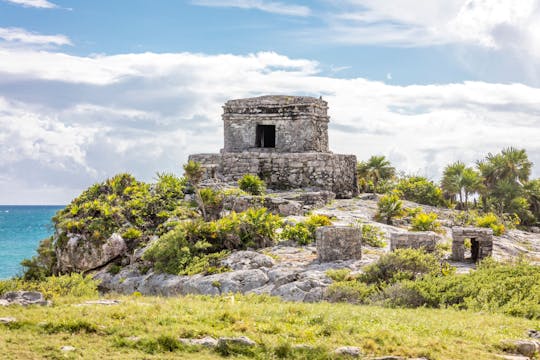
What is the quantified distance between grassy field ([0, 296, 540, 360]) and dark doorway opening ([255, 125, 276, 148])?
20173mm

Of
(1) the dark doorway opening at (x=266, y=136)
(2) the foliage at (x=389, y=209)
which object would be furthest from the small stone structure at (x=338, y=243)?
(1) the dark doorway opening at (x=266, y=136)

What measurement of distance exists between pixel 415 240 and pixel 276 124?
46.7 feet

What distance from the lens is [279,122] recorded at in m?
31.0

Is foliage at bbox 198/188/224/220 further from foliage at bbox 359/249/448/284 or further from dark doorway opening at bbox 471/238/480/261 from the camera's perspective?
dark doorway opening at bbox 471/238/480/261

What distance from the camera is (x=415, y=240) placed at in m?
17.9

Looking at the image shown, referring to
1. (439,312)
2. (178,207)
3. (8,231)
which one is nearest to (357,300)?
(439,312)

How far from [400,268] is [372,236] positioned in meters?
5.21

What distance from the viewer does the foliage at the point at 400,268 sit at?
15.8 metres

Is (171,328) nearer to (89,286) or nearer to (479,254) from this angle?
(89,286)

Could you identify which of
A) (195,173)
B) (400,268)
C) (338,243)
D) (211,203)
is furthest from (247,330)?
(211,203)

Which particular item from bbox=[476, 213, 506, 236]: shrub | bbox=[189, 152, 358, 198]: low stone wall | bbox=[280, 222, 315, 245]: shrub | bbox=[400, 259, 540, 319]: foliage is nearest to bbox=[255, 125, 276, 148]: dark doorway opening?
bbox=[189, 152, 358, 198]: low stone wall

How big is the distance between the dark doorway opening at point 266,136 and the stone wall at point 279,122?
716 millimetres

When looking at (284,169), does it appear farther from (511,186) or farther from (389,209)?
(511,186)

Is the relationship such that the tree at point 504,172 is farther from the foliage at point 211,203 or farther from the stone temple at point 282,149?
the foliage at point 211,203
